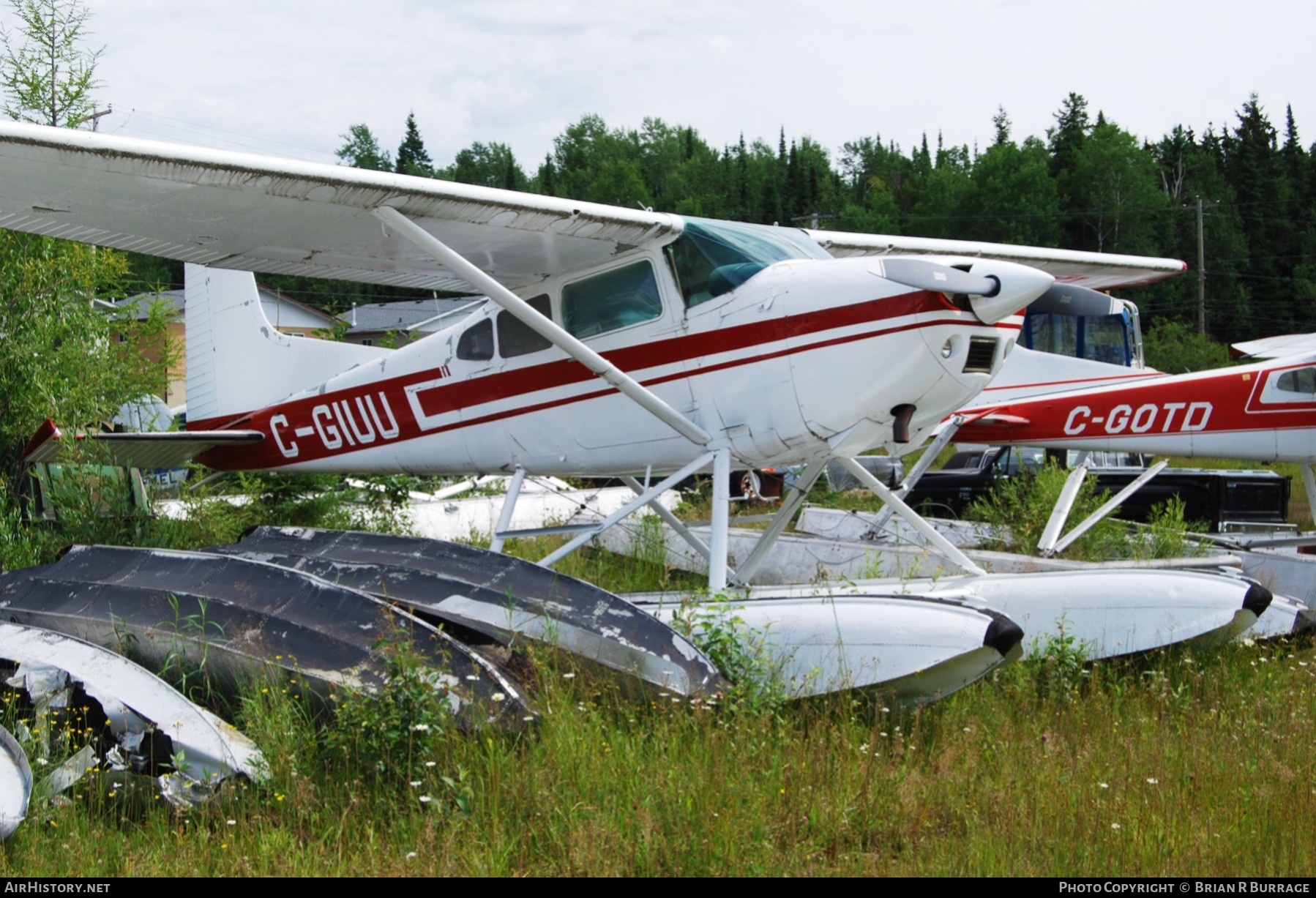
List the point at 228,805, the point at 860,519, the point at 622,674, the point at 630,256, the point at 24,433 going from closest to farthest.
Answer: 1. the point at 228,805
2. the point at 622,674
3. the point at 630,256
4. the point at 24,433
5. the point at 860,519

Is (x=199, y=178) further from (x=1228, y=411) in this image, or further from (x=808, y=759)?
(x=1228, y=411)

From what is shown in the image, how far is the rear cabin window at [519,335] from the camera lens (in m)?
7.14

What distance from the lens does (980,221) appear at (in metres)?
62.8

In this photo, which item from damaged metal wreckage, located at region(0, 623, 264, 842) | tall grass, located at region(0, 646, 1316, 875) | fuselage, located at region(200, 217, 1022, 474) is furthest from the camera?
fuselage, located at region(200, 217, 1022, 474)

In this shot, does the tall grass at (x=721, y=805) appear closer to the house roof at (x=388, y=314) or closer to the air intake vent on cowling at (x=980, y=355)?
the air intake vent on cowling at (x=980, y=355)

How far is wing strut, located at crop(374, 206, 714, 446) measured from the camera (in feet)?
20.1

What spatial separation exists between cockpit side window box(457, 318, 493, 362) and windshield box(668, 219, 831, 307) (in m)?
1.45

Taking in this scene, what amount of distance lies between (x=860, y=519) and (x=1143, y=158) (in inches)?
2242

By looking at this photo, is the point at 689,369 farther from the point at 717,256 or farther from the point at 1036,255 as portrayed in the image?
the point at 1036,255

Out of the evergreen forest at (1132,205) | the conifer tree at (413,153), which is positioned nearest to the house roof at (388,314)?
the evergreen forest at (1132,205)

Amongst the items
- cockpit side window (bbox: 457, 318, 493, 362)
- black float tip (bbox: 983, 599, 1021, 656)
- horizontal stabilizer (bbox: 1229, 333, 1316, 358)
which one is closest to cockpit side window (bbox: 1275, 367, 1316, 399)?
horizontal stabilizer (bbox: 1229, 333, 1316, 358)

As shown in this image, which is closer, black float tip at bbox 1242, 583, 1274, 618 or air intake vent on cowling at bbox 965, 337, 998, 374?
black float tip at bbox 1242, 583, 1274, 618

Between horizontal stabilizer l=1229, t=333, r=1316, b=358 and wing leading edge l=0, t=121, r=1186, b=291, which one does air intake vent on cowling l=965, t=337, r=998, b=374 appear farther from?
horizontal stabilizer l=1229, t=333, r=1316, b=358

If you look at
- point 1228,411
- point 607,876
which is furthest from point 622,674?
point 1228,411
